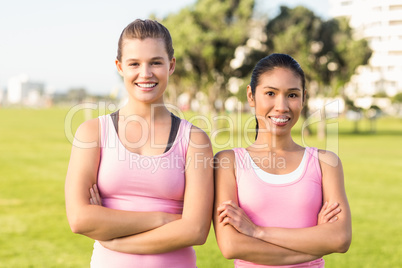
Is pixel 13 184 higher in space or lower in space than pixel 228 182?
lower

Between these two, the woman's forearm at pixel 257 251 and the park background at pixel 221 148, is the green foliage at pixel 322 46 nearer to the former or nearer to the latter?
the park background at pixel 221 148

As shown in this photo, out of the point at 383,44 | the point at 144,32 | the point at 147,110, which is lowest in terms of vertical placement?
the point at 147,110

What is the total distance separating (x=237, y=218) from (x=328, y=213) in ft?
1.77

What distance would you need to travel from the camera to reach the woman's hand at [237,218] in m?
2.66

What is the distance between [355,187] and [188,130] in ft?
36.9

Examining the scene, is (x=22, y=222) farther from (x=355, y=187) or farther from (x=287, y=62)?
(x=355, y=187)

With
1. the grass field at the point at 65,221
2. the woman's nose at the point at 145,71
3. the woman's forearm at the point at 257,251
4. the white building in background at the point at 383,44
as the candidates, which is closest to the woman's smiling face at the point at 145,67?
the woman's nose at the point at 145,71

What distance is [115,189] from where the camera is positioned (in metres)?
2.62

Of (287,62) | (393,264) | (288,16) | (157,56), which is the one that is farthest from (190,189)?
(288,16)

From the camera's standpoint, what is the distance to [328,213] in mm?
2727

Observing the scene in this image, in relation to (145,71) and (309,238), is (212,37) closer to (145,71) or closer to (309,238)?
(145,71)

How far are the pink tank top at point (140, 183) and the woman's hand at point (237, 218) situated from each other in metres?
0.26

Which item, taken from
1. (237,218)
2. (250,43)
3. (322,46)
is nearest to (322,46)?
(322,46)

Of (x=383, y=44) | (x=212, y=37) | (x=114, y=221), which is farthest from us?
(x=383, y=44)
